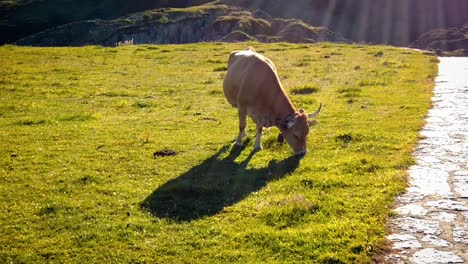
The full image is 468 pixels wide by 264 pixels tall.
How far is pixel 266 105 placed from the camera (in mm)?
13969

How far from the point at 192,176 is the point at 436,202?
555 centimetres

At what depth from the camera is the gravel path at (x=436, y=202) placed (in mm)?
7703

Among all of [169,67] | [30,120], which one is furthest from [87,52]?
[30,120]

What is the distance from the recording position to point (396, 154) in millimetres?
12547

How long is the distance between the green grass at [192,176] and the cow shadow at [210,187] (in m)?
0.04

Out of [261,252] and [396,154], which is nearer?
[261,252]

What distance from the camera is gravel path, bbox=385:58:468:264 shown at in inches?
303

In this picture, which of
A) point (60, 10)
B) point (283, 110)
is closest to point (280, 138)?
point (283, 110)

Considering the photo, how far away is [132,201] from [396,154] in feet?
22.0

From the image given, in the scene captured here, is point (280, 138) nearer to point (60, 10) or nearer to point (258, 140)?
point (258, 140)

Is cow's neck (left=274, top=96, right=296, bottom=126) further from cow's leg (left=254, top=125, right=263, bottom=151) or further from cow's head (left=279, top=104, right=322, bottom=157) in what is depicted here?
cow's leg (left=254, top=125, right=263, bottom=151)

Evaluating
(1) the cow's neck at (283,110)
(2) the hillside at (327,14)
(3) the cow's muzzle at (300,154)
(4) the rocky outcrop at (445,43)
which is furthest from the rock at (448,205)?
(2) the hillside at (327,14)

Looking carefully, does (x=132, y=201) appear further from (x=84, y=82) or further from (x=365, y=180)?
(x=84, y=82)

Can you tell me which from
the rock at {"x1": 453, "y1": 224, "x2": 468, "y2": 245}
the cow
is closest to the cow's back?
the cow
